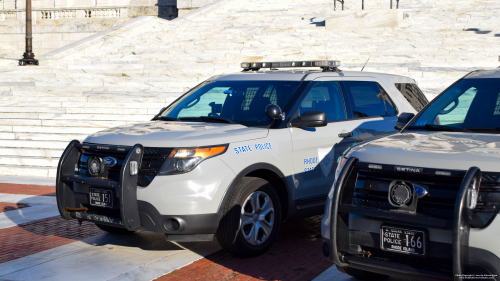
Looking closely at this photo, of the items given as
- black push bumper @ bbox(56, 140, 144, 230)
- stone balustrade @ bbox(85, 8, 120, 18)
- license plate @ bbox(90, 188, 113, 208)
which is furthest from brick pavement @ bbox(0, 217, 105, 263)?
stone balustrade @ bbox(85, 8, 120, 18)

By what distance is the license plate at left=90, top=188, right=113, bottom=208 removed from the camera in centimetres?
517

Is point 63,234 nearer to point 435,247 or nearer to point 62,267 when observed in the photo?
point 62,267

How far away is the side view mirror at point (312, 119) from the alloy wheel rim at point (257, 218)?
2.73 feet

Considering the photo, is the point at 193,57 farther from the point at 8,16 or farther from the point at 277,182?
the point at 8,16

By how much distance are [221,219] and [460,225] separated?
2.37 metres

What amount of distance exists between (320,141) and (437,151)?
2346mm

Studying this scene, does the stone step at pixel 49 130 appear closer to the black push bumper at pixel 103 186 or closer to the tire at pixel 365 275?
the black push bumper at pixel 103 186

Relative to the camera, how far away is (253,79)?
6.44 m

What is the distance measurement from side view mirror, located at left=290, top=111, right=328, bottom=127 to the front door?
6.8 inches

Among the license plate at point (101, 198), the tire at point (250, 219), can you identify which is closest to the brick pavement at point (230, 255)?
the tire at point (250, 219)

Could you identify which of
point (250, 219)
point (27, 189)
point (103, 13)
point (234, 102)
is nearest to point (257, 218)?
point (250, 219)

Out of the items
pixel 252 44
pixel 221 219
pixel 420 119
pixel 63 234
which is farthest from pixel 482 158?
pixel 252 44

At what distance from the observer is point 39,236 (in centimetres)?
647

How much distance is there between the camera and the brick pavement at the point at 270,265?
4.96 m
